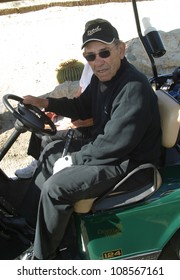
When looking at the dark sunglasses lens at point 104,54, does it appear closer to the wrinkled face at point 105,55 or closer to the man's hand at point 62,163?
the wrinkled face at point 105,55

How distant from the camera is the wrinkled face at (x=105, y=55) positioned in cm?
234

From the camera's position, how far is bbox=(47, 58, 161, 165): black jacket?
2.22 m

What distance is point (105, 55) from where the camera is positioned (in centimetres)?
235

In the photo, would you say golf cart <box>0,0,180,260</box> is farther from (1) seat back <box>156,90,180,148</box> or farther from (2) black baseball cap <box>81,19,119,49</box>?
(2) black baseball cap <box>81,19,119,49</box>

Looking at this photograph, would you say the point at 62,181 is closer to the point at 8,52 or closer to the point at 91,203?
the point at 91,203

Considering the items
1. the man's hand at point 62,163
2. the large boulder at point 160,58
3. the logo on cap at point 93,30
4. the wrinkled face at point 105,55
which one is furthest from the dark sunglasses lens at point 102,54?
the large boulder at point 160,58

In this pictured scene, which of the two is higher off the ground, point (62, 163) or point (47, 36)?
point (47, 36)

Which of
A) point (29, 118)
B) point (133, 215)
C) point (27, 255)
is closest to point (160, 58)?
point (29, 118)

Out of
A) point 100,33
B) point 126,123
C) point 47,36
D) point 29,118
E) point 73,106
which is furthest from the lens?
point 47,36

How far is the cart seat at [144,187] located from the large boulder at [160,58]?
11.7 feet

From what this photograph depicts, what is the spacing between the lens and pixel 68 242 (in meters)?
2.48

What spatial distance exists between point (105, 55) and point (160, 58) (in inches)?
158

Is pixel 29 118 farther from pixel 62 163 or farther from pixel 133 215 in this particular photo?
pixel 133 215
